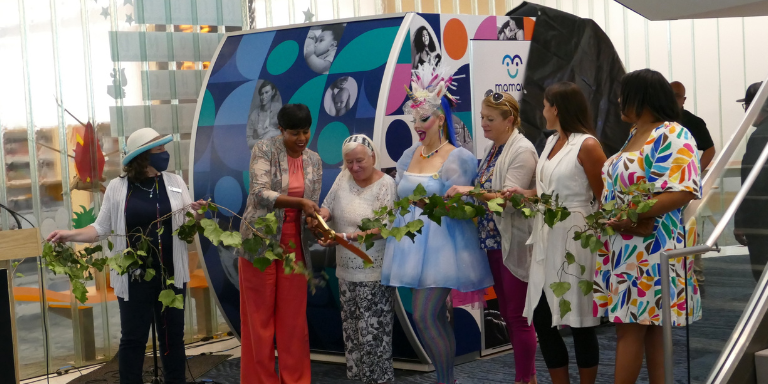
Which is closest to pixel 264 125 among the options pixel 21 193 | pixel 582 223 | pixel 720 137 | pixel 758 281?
pixel 21 193

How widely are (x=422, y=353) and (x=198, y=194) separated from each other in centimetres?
186

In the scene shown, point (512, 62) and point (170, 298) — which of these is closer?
point (170, 298)

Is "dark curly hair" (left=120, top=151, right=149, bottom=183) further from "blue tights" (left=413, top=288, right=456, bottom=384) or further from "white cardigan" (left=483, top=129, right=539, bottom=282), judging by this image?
"white cardigan" (left=483, top=129, right=539, bottom=282)

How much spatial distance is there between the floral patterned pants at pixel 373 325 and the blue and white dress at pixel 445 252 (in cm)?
20

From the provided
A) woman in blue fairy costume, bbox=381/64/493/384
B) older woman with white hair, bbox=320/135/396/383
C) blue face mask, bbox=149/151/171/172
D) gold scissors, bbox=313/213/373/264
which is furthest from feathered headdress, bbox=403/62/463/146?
blue face mask, bbox=149/151/171/172

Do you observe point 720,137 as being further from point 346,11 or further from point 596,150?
point 596,150

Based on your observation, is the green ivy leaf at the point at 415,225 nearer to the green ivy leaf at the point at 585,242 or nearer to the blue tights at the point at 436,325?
the blue tights at the point at 436,325

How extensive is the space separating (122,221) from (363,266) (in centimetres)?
129

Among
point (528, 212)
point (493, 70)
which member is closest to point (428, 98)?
point (528, 212)

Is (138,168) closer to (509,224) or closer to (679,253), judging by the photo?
(509,224)

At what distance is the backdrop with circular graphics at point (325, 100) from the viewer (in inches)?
189

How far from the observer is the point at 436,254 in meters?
4.00

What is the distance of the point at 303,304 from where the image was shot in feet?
14.8

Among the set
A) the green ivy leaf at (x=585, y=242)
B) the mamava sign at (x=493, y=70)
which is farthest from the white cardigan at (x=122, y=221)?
the green ivy leaf at (x=585, y=242)
